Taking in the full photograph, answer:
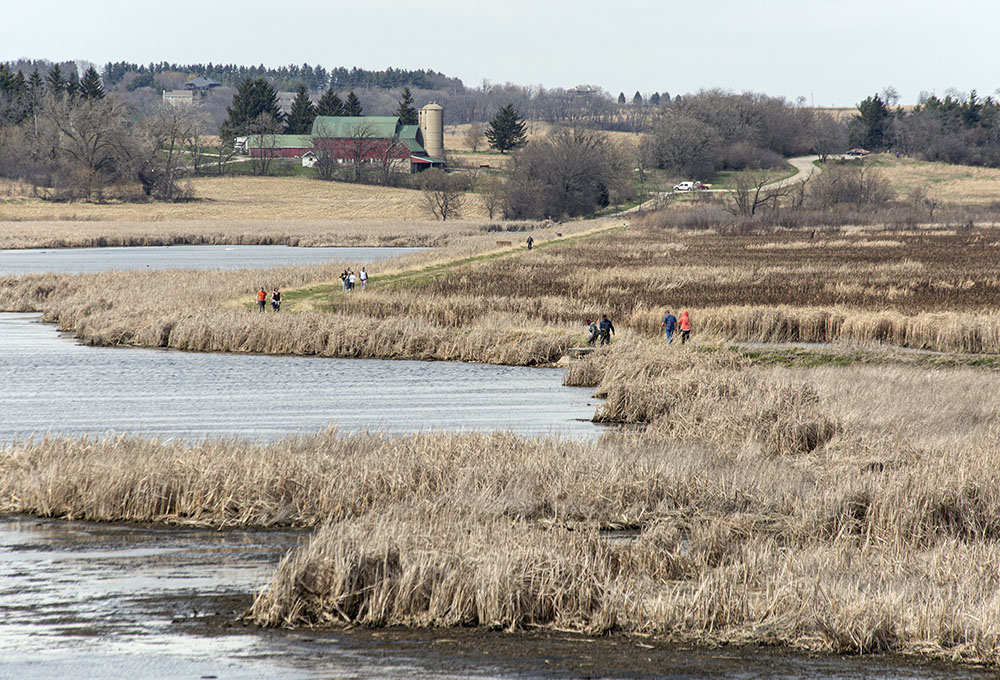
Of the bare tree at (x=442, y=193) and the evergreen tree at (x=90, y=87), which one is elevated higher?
the evergreen tree at (x=90, y=87)

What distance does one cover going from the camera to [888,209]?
113 m

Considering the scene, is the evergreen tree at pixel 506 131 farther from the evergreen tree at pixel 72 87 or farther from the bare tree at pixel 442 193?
the evergreen tree at pixel 72 87

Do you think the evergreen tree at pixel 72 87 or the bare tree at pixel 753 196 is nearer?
the bare tree at pixel 753 196

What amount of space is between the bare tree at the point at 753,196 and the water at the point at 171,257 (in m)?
40.0

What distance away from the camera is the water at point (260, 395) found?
2420 centimetres

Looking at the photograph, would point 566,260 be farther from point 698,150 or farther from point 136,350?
point 698,150

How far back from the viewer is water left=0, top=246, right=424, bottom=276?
220ft

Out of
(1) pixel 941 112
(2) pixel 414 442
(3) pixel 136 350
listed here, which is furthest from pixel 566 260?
(1) pixel 941 112

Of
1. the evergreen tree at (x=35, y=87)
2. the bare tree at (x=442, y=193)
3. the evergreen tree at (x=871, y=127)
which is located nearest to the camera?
the bare tree at (x=442, y=193)

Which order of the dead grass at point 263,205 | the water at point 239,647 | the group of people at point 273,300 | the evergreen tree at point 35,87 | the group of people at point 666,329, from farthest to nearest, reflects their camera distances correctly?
the evergreen tree at point 35,87
the dead grass at point 263,205
the group of people at point 273,300
the group of people at point 666,329
the water at point 239,647

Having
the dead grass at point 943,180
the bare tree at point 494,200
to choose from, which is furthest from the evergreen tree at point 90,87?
the dead grass at point 943,180

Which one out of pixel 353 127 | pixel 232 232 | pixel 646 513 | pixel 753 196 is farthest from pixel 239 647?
pixel 353 127

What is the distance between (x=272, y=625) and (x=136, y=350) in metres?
29.0

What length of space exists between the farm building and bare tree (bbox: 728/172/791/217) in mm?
55960
